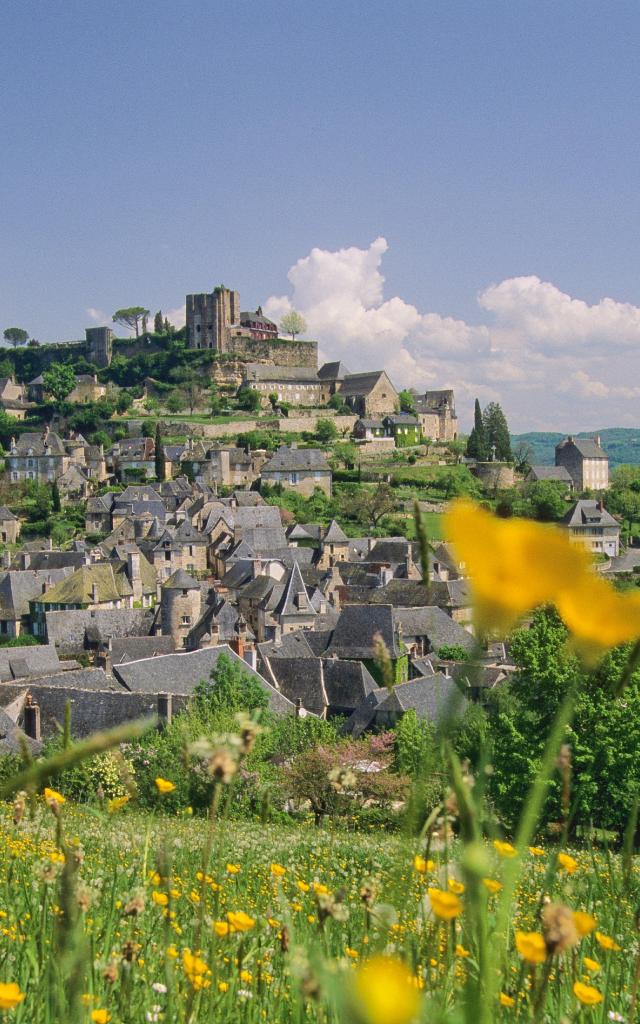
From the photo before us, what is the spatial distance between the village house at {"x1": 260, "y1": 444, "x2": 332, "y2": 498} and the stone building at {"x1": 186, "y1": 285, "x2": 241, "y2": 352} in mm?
41365

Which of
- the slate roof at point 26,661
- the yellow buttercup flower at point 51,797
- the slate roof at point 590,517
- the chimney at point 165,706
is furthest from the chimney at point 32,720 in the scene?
the slate roof at point 590,517

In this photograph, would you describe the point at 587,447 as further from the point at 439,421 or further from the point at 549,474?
the point at 439,421

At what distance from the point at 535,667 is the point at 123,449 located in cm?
8840

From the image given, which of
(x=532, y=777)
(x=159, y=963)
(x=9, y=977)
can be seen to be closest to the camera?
(x=9, y=977)

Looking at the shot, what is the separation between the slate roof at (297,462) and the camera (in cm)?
10156

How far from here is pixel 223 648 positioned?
4059 centimetres

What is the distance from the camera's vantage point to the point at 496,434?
117 metres

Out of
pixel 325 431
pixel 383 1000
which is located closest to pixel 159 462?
pixel 325 431

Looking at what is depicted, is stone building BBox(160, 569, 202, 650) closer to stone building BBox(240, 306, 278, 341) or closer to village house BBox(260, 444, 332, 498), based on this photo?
village house BBox(260, 444, 332, 498)

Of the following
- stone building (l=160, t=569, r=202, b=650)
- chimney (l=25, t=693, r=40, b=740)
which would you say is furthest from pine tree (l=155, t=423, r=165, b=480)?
chimney (l=25, t=693, r=40, b=740)

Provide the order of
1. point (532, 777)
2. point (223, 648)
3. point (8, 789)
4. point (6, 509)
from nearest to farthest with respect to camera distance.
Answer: point (8, 789)
point (532, 777)
point (223, 648)
point (6, 509)

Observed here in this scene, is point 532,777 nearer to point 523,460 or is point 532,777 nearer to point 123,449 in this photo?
point 123,449

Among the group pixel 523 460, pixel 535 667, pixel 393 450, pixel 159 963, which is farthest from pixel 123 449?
pixel 159 963

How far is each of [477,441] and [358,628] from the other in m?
70.2
